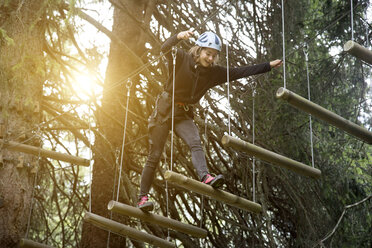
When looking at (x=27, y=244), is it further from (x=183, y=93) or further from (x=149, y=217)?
(x=183, y=93)

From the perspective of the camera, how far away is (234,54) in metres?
7.28

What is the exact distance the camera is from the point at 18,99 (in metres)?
6.08

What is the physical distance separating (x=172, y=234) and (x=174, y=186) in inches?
25.9

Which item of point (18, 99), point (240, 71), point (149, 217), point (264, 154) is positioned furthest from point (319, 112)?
point (18, 99)

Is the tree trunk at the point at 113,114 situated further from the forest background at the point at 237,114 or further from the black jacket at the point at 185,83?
the black jacket at the point at 185,83

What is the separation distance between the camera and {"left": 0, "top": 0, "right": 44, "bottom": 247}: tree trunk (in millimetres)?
5820

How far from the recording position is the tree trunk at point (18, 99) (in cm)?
582

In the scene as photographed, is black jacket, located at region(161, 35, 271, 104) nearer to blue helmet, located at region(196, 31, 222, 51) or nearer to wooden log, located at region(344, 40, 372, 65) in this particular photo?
blue helmet, located at region(196, 31, 222, 51)

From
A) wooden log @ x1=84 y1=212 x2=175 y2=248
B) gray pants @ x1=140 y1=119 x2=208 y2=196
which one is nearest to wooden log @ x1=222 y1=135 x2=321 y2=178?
gray pants @ x1=140 y1=119 x2=208 y2=196

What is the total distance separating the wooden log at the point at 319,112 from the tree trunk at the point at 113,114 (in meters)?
3.09

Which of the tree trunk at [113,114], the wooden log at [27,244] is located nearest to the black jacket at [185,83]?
the wooden log at [27,244]

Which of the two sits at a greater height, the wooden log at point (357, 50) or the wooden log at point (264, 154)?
the wooden log at point (357, 50)

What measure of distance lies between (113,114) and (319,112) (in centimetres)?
412

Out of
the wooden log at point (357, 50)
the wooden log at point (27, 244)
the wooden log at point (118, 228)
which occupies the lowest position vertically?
the wooden log at point (27, 244)
